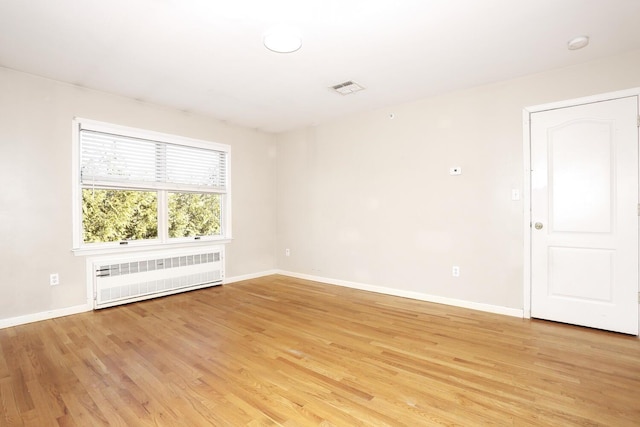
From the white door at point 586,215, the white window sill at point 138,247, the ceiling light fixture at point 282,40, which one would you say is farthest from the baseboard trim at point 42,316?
the white door at point 586,215

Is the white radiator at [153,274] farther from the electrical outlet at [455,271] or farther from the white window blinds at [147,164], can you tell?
the electrical outlet at [455,271]

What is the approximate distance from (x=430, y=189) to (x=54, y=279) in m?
4.48

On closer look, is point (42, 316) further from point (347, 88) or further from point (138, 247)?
point (347, 88)

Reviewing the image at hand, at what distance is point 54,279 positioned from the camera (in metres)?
3.38

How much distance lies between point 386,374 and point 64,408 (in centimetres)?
198

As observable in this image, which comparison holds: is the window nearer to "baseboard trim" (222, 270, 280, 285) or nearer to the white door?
"baseboard trim" (222, 270, 280, 285)

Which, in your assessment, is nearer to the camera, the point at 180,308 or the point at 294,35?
the point at 294,35

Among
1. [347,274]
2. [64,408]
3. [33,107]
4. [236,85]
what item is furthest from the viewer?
[347,274]

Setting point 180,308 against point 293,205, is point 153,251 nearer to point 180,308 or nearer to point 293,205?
point 180,308

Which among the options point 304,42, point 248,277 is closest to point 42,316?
point 248,277

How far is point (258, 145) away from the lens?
Result: 5492mm

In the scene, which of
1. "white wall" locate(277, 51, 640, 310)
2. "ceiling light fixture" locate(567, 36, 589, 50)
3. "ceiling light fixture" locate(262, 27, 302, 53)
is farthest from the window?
"ceiling light fixture" locate(567, 36, 589, 50)

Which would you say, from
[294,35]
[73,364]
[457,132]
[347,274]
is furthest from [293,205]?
[73,364]

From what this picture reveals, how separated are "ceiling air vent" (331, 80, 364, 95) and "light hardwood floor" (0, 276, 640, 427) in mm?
2616
